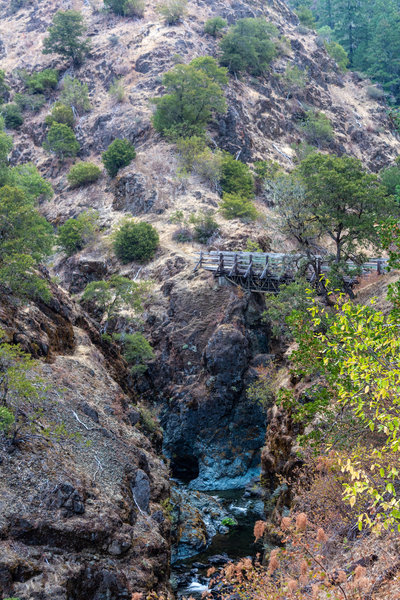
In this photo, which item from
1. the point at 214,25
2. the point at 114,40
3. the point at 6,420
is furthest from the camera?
the point at 214,25

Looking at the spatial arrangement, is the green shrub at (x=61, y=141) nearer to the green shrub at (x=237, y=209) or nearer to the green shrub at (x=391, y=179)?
the green shrub at (x=237, y=209)

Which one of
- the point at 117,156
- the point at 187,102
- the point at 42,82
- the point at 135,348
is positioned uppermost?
the point at 42,82

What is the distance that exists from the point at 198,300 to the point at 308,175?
11805mm

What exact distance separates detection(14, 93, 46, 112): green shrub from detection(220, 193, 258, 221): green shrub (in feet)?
96.4

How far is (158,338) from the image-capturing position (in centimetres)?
3606

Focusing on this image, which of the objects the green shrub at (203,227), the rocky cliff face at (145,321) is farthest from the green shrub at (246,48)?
the green shrub at (203,227)

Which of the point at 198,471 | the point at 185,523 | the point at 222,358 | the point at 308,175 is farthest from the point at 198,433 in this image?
the point at 308,175

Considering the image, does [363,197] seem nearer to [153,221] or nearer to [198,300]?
[198,300]

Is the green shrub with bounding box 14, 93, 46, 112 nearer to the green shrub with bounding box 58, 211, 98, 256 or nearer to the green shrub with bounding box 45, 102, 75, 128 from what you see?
the green shrub with bounding box 45, 102, 75, 128

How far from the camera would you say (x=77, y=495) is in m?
13.7

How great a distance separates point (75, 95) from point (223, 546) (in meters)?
50.5

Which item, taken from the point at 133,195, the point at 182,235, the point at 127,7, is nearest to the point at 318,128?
the point at 133,195

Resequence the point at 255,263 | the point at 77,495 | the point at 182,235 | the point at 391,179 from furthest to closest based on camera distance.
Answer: the point at 391,179, the point at 182,235, the point at 255,263, the point at 77,495

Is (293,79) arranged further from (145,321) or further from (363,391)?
(363,391)
